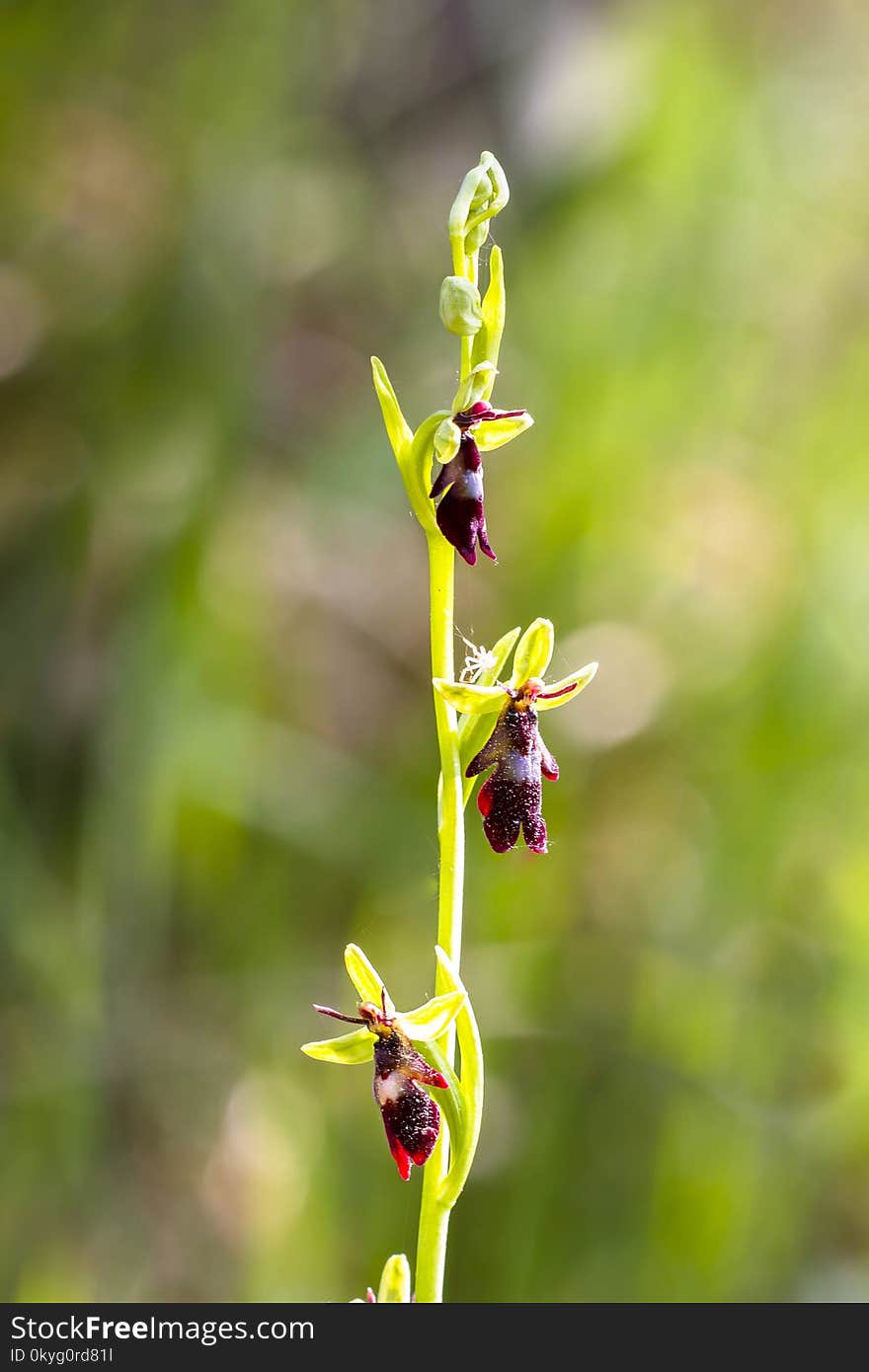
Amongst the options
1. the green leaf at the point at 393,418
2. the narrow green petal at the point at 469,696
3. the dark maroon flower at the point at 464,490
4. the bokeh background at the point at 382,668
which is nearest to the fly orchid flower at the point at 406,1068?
the narrow green petal at the point at 469,696

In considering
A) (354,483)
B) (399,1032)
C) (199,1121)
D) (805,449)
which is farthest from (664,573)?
(399,1032)

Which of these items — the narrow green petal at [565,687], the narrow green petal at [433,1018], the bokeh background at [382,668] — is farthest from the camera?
the bokeh background at [382,668]

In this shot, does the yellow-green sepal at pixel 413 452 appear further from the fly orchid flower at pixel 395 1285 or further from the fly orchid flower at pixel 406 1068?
the fly orchid flower at pixel 395 1285

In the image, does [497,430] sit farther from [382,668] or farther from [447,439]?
[382,668]

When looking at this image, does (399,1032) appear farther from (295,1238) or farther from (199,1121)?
(199,1121)

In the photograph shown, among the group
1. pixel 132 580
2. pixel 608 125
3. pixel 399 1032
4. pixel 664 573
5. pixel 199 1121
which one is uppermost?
pixel 608 125

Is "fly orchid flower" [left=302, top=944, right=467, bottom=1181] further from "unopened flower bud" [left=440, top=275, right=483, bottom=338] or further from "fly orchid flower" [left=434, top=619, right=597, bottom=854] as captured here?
"unopened flower bud" [left=440, top=275, right=483, bottom=338]

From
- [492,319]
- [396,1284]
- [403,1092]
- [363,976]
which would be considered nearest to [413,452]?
[492,319]
